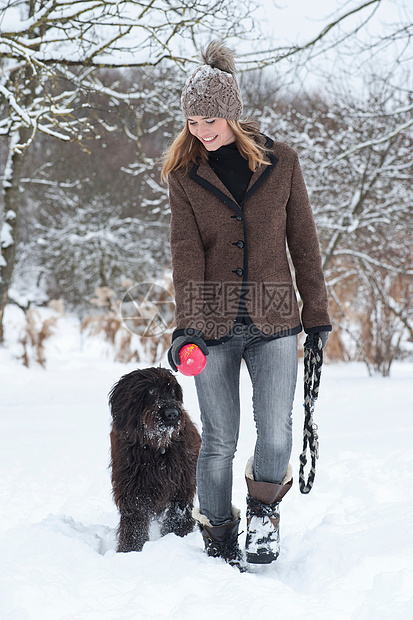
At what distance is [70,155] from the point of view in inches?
571

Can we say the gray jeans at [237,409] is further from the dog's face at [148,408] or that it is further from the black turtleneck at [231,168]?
the black turtleneck at [231,168]

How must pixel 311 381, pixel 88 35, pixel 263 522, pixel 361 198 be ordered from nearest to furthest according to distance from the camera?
pixel 263 522 → pixel 311 381 → pixel 88 35 → pixel 361 198

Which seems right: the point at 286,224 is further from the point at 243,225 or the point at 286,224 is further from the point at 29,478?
the point at 29,478

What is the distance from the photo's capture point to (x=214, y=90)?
179 centimetres

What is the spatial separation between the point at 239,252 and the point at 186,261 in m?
0.18

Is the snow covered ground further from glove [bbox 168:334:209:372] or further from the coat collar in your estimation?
the coat collar

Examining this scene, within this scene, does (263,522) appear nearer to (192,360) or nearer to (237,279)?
(192,360)

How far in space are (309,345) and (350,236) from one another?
6.96 meters

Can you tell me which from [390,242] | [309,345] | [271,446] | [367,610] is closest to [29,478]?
[271,446]

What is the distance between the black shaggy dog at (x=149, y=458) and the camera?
7.34 ft

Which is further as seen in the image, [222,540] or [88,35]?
[88,35]

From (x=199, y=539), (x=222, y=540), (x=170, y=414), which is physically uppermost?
(x=170, y=414)

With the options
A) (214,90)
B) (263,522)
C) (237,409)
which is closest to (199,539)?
(263,522)

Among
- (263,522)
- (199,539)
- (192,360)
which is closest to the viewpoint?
(192,360)
